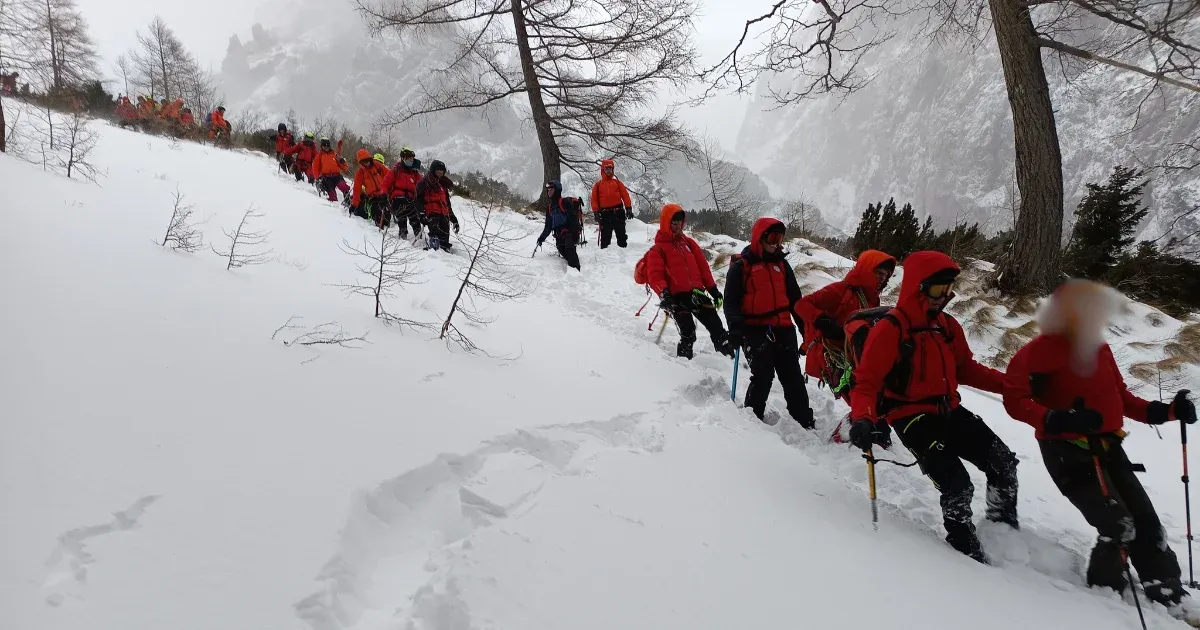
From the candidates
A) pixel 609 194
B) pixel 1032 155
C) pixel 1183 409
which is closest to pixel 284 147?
pixel 609 194

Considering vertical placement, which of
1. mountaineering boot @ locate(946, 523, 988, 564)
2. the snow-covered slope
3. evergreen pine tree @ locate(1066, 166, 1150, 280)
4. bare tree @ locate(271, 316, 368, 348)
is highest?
evergreen pine tree @ locate(1066, 166, 1150, 280)

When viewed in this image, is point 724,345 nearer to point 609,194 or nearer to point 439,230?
point 609,194

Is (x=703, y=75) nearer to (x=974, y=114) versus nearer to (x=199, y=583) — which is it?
(x=199, y=583)

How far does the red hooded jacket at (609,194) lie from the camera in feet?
29.9

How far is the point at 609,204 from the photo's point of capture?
363 inches

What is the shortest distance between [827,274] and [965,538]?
18.7 feet

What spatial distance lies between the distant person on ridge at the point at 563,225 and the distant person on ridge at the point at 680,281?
3097mm

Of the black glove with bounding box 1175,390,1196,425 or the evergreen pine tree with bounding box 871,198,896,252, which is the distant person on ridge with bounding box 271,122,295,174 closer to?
the evergreen pine tree with bounding box 871,198,896,252

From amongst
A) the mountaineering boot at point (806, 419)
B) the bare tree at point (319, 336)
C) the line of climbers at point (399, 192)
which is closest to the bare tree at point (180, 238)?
the bare tree at point (319, 336)

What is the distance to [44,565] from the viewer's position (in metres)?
1.30

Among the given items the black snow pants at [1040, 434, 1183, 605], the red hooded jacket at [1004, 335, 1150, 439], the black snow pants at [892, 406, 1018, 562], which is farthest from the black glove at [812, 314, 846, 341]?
the black snow pants at [1040, 434, 1183, 605]

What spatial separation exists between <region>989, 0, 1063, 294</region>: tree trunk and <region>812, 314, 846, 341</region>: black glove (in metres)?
4.47

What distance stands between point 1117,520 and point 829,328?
1912 mm

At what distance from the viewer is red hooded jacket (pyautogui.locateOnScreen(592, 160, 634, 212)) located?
911 cm
